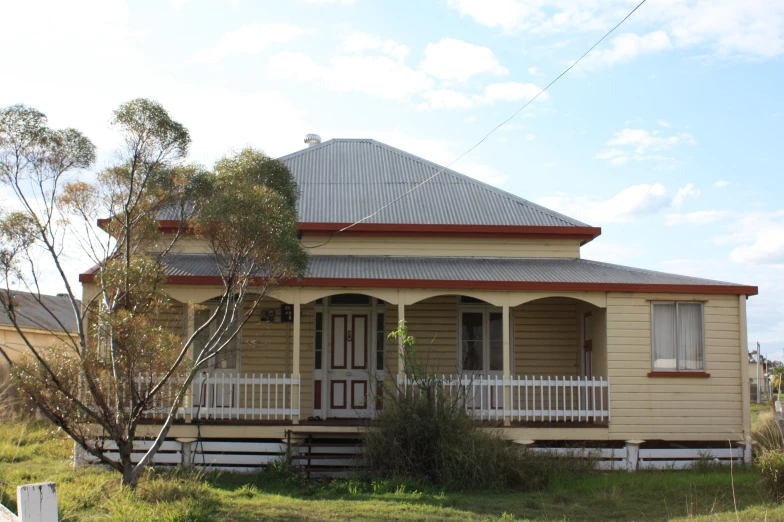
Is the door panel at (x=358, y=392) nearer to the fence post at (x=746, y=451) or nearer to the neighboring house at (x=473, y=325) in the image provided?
the neighboring house at (x=473, y=325)

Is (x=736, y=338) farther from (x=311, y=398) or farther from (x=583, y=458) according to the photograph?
(x=311, y=398)

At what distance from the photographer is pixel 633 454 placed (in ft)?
43.4

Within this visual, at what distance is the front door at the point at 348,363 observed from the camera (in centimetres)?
1504

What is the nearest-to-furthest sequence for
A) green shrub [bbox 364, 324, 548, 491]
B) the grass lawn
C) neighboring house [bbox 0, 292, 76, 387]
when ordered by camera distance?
the grass lawn, green shrub [bbox 364, 324, 548, 491], neighboring house [bbox 0, 292, 76, 387]

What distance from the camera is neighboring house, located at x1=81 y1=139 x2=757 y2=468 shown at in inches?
525

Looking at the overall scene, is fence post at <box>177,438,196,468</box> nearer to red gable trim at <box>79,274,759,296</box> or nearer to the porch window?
the porch window

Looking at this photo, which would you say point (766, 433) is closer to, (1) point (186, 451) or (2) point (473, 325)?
(2) point (473, 325)

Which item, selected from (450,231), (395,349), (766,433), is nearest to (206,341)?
(395,349)

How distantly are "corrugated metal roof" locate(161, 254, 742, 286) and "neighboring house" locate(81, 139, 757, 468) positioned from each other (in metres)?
0.05

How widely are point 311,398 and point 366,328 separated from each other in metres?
1.74

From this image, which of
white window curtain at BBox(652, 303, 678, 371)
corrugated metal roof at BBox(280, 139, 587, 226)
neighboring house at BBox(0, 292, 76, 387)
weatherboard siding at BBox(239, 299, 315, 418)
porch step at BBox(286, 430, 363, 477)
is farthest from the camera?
neighboring house at BBox(0, 292, 76, 387)

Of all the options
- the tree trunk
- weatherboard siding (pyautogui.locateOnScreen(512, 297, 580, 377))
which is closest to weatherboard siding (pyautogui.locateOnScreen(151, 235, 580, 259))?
weatherboard siding (pyautogui.locateOnScreen(512, 297, 580, 377))

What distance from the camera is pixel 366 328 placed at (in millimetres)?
15367

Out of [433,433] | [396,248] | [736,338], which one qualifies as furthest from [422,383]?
[736,338]
